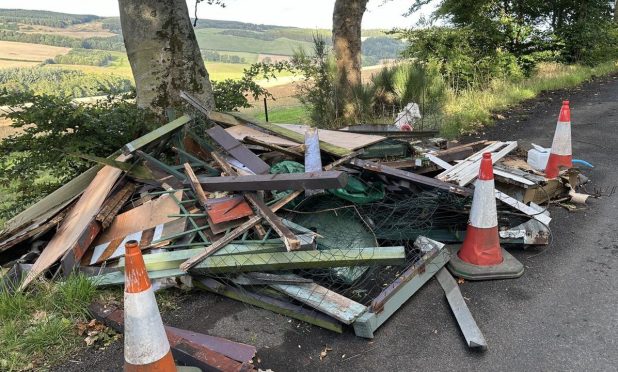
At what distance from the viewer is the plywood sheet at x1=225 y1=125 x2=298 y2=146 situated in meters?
4.52

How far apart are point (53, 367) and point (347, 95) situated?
769 cm

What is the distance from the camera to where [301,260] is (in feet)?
9.91

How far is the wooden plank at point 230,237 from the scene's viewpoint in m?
3.12

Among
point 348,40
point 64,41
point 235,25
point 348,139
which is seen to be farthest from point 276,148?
point 235,25

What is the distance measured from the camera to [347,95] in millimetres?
9188

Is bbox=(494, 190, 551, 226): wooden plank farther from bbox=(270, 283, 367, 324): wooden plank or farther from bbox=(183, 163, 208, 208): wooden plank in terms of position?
bbox=(183, 163, 208, 208): wooden plank

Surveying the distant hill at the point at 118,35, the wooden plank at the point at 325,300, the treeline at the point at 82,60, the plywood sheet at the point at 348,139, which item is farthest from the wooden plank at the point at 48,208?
the distant hill at the point at 118,35

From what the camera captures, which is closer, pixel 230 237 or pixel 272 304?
pixel 272 304

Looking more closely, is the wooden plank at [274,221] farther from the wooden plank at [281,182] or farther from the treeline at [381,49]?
the treeline at [381,49]

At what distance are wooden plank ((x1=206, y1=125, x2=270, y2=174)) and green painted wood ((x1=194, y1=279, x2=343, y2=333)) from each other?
1185 millimetres

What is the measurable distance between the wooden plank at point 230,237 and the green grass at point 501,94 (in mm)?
4903

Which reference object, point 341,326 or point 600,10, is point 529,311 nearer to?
point 341,326

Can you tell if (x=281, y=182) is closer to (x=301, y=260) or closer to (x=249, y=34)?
(x=301, y=260)

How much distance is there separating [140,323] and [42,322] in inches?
55.5
